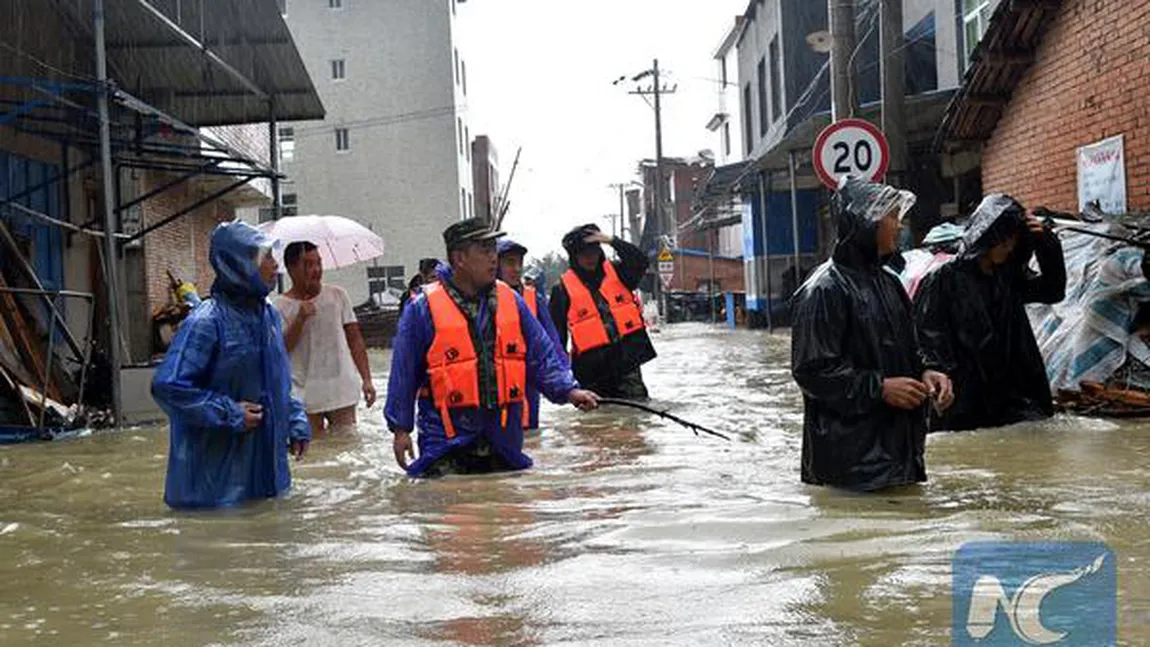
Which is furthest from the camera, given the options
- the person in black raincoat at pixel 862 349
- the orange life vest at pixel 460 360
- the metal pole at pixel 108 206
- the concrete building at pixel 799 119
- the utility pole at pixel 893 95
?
the concrete building at pixel 799 119

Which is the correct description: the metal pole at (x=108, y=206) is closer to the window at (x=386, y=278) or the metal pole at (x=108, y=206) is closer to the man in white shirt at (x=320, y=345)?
the man in white shirt at (x=320, y=345)

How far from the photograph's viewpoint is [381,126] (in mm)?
51219

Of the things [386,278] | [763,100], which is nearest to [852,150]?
[763,100]

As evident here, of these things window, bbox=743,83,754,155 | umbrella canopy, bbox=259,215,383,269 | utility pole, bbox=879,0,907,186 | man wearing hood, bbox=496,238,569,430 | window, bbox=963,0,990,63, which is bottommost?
man wearing hood, bbox=496,238,569,430

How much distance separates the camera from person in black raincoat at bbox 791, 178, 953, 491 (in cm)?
575

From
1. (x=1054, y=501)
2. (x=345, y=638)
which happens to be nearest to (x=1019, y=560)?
(x=1054, y=501)

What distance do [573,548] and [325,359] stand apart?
4.55 m

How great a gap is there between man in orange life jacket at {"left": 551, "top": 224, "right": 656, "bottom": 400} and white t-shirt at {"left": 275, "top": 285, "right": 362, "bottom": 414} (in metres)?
1.92

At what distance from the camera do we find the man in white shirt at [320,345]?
9.40m

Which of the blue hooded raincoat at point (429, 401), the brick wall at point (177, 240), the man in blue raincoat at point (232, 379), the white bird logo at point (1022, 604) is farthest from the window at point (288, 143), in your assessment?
the white bird logo at point (1022, 604)

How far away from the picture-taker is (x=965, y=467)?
730 centimetres

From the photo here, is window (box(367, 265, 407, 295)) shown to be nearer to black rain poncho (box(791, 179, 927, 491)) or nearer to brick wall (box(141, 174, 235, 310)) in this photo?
brick wall (box(141, 174, 235, 310))

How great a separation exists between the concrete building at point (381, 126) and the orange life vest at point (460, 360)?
4443cm

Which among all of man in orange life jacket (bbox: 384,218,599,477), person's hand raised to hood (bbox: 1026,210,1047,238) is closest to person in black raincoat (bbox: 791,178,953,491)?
man in orange life jacket (bbox: 384,218,599,477)
